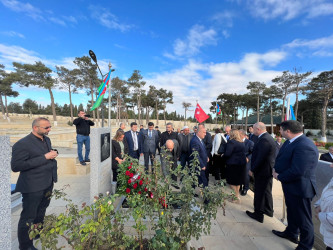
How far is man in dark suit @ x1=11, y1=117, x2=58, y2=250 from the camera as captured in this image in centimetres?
201

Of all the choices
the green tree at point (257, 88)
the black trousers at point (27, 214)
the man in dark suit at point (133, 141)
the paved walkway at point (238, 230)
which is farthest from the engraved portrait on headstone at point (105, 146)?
the green tree at point (257, 88)

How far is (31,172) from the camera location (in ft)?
6.93

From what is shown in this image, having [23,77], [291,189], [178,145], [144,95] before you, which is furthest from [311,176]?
[144,95]

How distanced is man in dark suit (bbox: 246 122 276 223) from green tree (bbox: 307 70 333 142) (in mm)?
30017

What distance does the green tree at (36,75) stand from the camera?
27.1m

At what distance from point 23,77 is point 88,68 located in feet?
36.3

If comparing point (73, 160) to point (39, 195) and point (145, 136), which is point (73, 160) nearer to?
point (145, 136)

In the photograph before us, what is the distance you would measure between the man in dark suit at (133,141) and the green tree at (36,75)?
93.4 ft

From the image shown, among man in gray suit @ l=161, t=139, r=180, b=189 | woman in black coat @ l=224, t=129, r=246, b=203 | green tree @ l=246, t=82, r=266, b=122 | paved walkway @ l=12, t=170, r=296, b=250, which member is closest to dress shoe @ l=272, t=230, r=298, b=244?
paved walkway @ l=12, t=170, r=296, b=250

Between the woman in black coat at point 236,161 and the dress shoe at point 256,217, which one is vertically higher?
the woman in black coat at point 236,161

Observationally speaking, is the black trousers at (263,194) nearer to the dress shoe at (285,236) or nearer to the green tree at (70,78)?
the dress shoe at (285,236)

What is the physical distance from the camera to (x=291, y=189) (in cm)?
237

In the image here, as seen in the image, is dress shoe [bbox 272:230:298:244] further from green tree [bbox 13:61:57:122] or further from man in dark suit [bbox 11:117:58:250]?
green tree [bbox 13:61:57:122]

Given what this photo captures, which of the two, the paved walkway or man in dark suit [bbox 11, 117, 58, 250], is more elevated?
man in dark suit [bbox 11, 117, 58, 250]
